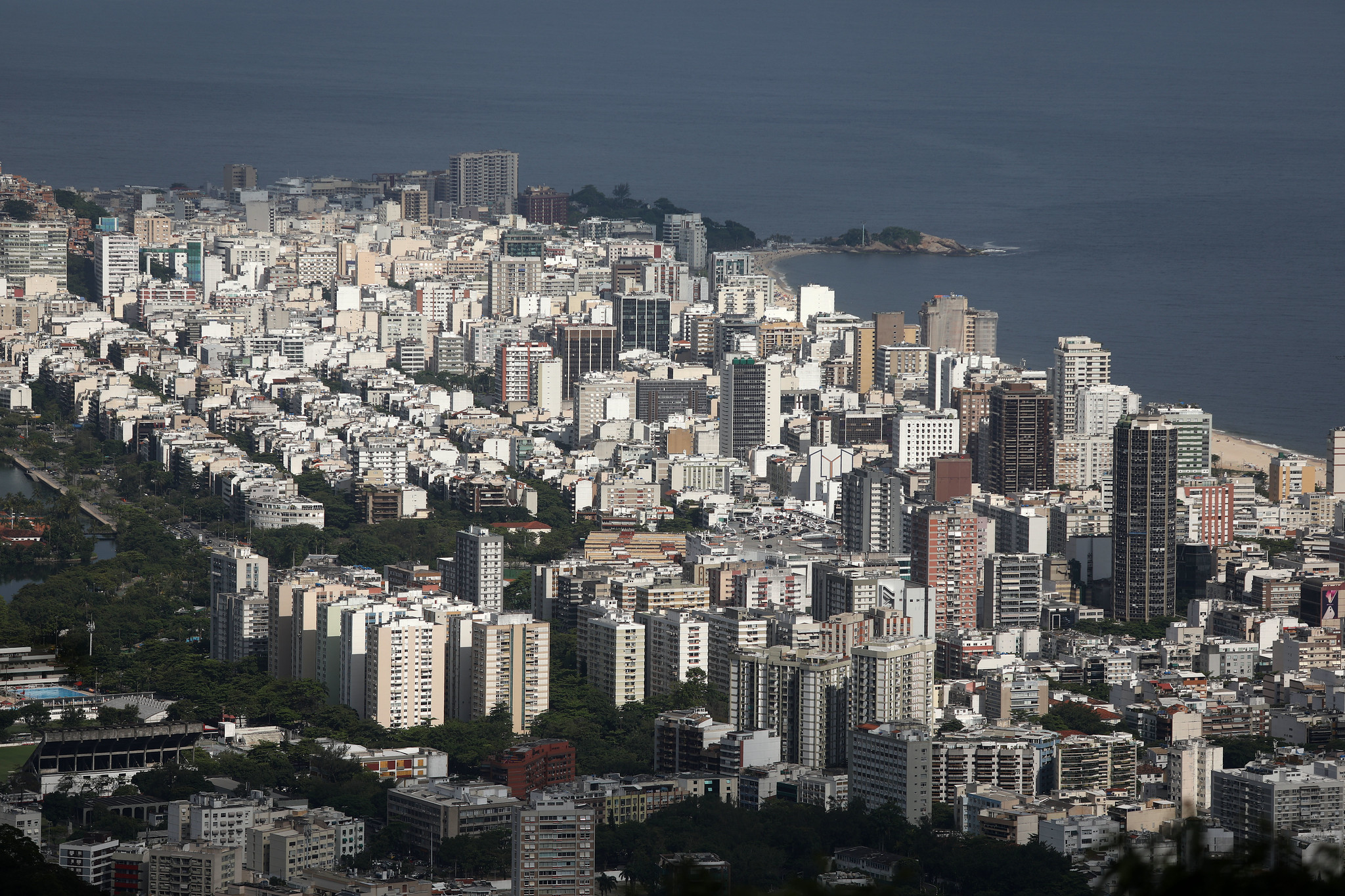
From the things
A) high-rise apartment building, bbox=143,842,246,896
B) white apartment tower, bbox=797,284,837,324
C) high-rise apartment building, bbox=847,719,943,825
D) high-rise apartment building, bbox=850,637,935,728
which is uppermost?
white apartment tower, bbox=797,284,837,324

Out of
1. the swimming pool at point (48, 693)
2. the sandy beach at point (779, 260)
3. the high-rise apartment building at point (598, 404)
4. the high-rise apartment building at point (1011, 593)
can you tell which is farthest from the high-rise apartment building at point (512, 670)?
the sandy beach at point (779, 260)

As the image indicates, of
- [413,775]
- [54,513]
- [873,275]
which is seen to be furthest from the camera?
[873,275]

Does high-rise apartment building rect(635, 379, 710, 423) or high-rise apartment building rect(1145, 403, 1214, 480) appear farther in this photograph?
high-rise apartment building rect(635, 379, 710, 423)

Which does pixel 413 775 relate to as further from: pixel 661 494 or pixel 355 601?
pixel 661 494

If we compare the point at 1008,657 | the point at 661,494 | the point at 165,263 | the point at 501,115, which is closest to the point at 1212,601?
the point at 1008,657

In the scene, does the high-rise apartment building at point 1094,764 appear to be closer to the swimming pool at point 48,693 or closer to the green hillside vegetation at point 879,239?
the swimming pool at point 48,693

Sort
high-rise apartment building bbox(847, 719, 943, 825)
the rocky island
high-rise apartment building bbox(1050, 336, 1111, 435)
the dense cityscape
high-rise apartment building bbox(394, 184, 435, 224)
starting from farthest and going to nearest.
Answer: the rocky island, high-rise apartment building bbox(394, 184, 435, 224), high-rise apartment building bbox(1050, 336, 1111, 435), high-rise apartment building bbox(847, 719, 943, 825), the dense cityscape

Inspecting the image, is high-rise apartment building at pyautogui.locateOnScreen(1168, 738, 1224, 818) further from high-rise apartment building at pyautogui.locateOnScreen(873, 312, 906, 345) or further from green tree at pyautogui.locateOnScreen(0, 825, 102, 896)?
high-rise apartment building at pyautogui.locateOnScreen(873, 312, 906, 345)

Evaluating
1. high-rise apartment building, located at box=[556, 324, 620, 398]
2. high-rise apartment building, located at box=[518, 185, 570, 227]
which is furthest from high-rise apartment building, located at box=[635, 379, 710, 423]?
high-rise apartment building, located at box=[518, 185, 570, 227]

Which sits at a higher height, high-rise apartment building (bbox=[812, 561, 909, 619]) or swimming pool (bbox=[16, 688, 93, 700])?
high-rise apartment building (bbox=[812, 561, 909, 619])
